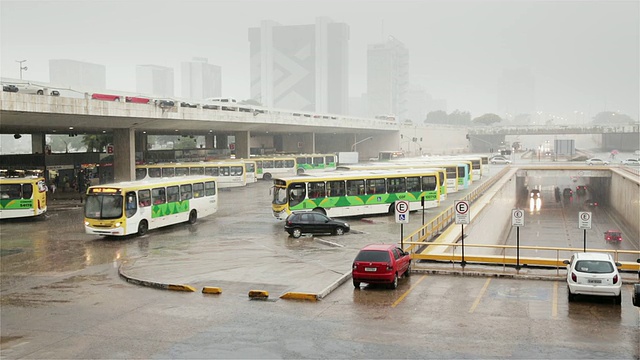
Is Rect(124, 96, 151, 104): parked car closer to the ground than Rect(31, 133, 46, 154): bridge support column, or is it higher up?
higher up

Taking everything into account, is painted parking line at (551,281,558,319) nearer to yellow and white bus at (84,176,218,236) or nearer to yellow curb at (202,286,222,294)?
yellow curb at (202,286,222,294)

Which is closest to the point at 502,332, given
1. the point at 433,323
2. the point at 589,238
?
the point at 433,323

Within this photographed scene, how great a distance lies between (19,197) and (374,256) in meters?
26.6

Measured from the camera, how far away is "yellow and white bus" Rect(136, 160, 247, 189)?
58500 millimetres

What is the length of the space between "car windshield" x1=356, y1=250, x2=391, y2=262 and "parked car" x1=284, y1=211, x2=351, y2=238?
36.5 feet

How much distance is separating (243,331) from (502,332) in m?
6.24

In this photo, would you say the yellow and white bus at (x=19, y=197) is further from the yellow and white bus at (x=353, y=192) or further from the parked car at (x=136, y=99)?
the parked car at (x=136, y=99)

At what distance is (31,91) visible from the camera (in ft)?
151

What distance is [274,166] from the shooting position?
3019 inches

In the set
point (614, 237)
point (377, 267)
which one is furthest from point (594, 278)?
point (614, 237)

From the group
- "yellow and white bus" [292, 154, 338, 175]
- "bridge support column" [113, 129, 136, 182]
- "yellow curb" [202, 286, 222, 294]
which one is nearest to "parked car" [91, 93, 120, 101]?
"bridge support column" [113, 129, 136, 182]

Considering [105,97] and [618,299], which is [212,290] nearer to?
[618,299]

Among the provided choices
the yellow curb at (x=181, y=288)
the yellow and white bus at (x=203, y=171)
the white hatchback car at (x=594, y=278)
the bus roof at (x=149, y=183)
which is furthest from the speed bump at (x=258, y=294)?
the yellow and white bus at (x=203, y=171)

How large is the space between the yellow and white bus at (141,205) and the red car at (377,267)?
49.1 ft
